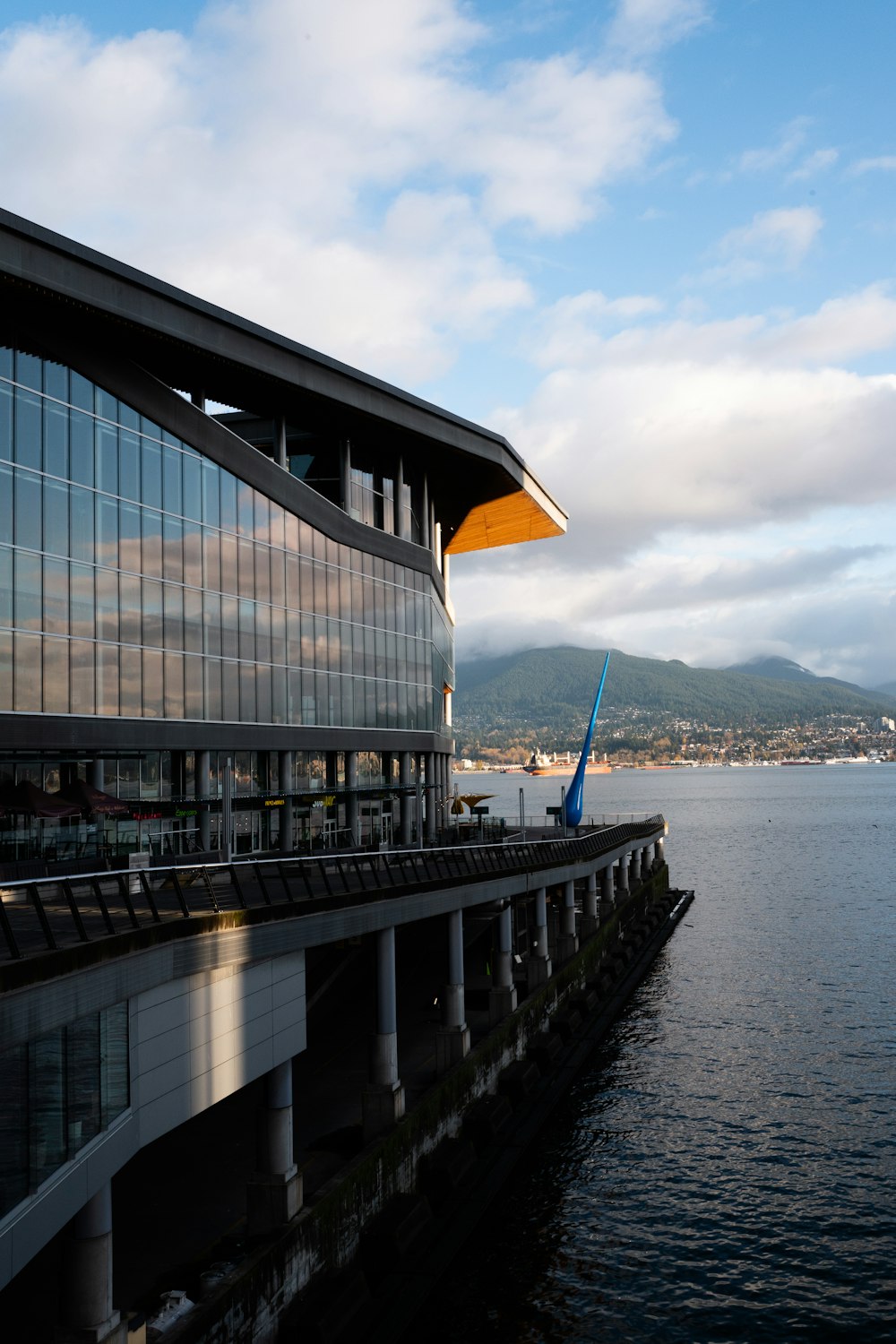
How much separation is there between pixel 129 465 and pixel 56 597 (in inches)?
271

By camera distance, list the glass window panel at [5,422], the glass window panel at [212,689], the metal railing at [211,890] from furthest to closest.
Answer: the glass window panel at [212,689], the glass window panel at [5,422], the metal railing at [211,890]

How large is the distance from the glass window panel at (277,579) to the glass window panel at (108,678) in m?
11.0

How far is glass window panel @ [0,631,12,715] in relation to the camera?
38.3 metres

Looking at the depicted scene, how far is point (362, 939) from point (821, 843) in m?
121

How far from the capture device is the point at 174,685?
46750 mm

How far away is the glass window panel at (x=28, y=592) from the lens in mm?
38812

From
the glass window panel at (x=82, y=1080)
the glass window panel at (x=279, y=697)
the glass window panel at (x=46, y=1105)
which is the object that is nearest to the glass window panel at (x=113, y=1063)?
the glass window panel at (x=82, y=1080)

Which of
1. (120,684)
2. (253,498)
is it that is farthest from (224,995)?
(253,498)

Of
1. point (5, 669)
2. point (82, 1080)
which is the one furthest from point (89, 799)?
point (82, 1080)

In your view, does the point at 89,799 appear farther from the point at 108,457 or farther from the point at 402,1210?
the point at 402,1210

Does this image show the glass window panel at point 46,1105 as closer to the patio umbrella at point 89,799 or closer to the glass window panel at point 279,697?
the patio umbrella at point 89,799

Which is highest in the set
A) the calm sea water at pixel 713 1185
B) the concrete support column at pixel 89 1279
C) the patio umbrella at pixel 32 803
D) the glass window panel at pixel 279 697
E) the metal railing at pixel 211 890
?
the glass window panel at pixel 279 697

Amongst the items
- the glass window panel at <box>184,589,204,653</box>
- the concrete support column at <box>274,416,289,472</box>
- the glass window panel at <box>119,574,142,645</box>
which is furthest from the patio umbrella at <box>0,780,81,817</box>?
the concrete support column at <box>274,416,289,472</box>

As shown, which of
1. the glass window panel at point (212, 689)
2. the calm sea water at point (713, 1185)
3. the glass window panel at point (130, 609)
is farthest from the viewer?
the glass window panel at point (212, 689)
